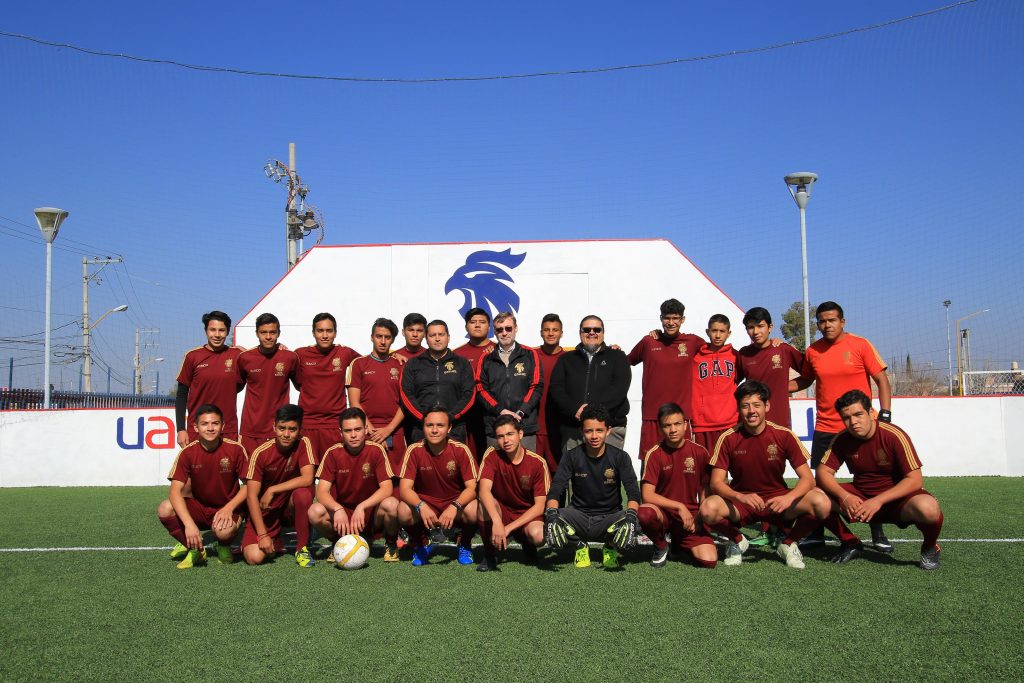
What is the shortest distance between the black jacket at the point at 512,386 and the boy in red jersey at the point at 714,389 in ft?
4.24

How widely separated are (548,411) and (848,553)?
252 centimetres

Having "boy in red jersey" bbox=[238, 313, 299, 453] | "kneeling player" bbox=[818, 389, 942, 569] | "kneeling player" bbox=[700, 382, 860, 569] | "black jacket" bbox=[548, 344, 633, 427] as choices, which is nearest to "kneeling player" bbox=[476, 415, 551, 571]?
"black jacket" bbox=[548, 344, 633, 427]

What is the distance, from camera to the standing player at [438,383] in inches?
252

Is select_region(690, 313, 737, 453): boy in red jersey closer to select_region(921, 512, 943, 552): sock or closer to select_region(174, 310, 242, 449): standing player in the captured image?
select_region(921, 512, 943, 552): sock

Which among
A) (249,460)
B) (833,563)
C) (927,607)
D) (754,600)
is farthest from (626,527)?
(249,460)

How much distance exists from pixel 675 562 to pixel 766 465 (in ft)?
3.00

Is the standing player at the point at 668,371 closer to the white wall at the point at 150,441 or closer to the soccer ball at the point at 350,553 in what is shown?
the soccer ball at the point at 350,553

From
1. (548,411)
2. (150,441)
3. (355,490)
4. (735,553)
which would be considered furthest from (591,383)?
(150,441)

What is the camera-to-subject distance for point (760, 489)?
554 centimetres

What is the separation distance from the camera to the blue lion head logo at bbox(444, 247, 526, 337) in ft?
41.3

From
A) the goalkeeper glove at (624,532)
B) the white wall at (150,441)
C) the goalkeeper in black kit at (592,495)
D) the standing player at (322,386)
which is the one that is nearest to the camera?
the goalkeeper glove at (624,532)

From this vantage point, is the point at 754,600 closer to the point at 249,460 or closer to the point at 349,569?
the point at 349,569

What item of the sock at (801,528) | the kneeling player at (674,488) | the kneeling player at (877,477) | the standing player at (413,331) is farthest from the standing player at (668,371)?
the standing player at (413,331)

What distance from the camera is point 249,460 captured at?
6023 mm
